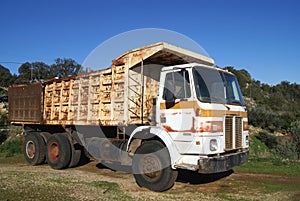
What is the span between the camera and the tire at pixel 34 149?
433 inches

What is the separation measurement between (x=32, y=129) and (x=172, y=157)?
23.4 ft

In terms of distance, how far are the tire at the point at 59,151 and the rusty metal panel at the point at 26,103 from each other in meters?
1.12

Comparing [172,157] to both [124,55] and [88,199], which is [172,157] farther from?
[124,55]

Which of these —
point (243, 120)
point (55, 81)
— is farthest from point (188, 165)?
point (55, 81)

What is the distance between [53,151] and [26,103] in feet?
8.16

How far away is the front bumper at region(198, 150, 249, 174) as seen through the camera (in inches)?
253

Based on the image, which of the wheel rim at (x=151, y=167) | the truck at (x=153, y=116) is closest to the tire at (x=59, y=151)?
the truck at (x=153, y=116)

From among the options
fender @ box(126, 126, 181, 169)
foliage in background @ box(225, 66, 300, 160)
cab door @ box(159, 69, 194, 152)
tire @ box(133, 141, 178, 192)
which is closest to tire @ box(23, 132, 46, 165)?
fender @ box(126, 126, 181, 169)

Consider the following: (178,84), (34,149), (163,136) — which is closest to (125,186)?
(163,136)

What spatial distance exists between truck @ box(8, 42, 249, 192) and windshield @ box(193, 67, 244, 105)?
0.03m

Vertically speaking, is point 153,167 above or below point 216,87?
below

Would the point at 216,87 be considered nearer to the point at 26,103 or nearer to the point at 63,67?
the point at 26,103

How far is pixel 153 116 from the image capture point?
24.8 ft

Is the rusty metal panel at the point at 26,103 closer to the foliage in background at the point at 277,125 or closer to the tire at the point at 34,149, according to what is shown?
the tire at the point at 34,149
